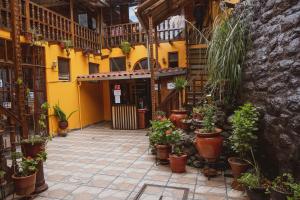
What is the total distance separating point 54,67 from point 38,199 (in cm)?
572

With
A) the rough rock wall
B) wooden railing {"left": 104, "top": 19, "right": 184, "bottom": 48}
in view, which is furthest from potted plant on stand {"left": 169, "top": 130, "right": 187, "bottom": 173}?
wooden railing {"left": 104, "top": 19, "right": 184, "bottom": 48}

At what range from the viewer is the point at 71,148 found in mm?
6723

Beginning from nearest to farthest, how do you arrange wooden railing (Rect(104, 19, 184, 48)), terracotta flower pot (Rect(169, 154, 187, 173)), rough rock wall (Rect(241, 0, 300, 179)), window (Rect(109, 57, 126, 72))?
rough rock wall (Rect(241, 0, 300, 179)), terracotta flower pot (Rect(169, 154, 187, 173)), wooden railing (Rect(104, 19, 184, 48)), window (Rect(109, 57, 126, 72))

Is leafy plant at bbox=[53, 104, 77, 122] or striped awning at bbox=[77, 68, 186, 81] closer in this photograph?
striped awning at bbox=[77, 68, 186, 81]

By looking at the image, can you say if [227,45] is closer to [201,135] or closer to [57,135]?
[201,135]

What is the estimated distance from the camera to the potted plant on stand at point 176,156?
4466mm

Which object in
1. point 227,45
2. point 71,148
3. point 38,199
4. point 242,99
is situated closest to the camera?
point 38,199

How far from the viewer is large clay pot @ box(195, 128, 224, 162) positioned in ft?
13.7

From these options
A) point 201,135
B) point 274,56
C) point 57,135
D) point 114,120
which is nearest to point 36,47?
point 57,135

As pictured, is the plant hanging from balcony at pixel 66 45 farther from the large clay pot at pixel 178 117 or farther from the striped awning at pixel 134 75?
the large clay pot at pixel 178 117

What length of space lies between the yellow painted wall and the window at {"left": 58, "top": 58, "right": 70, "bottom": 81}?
0.44ft

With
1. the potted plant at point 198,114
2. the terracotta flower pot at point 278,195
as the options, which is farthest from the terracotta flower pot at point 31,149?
the terracotta flower pot at point 278,195

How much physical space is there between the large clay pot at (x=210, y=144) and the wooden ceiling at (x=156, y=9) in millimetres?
3263

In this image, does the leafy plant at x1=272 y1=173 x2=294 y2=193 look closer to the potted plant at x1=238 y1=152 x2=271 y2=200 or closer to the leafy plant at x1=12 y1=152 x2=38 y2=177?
the potted plant at x1=238 y1=152 x2=271 y2=200
